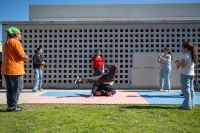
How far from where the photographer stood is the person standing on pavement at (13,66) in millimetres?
3227

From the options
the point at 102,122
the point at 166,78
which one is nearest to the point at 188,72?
the point at 102,122

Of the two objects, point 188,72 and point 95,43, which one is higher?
point 95,43

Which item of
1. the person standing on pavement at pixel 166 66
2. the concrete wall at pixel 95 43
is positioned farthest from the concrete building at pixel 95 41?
the person standing on pavement at pixel 166 66

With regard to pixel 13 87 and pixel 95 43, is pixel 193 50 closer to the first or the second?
pixel 13 87

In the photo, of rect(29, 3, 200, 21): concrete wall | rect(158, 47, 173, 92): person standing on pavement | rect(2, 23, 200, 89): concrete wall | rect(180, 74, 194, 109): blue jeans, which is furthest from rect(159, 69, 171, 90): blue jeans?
rect(29, 3, 200, 21): concrete wall

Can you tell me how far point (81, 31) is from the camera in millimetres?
7352

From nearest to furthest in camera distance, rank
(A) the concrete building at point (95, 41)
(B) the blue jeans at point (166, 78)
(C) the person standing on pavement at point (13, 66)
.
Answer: (C) the person standing on pavement at point (13, 66)
(B) the blue jeans at point (166, 78)
(A) the concrete building at point (95, 41)

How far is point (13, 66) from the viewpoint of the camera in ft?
10.6

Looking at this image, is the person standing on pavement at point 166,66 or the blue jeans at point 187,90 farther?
the person standing on pavement at point 166,66

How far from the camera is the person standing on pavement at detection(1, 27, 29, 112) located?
3.23 m

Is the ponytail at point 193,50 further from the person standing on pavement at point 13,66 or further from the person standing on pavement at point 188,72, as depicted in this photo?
the person standing on pavement at point 13,66

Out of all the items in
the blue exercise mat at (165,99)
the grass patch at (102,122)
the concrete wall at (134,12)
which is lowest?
the blue exercise mat at (165,99)

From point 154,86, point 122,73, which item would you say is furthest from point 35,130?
point 154,86

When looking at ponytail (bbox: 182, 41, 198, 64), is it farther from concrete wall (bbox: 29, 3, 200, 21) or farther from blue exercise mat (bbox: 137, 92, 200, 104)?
concrete wall (bbox: 29, 3, 200, 21)
